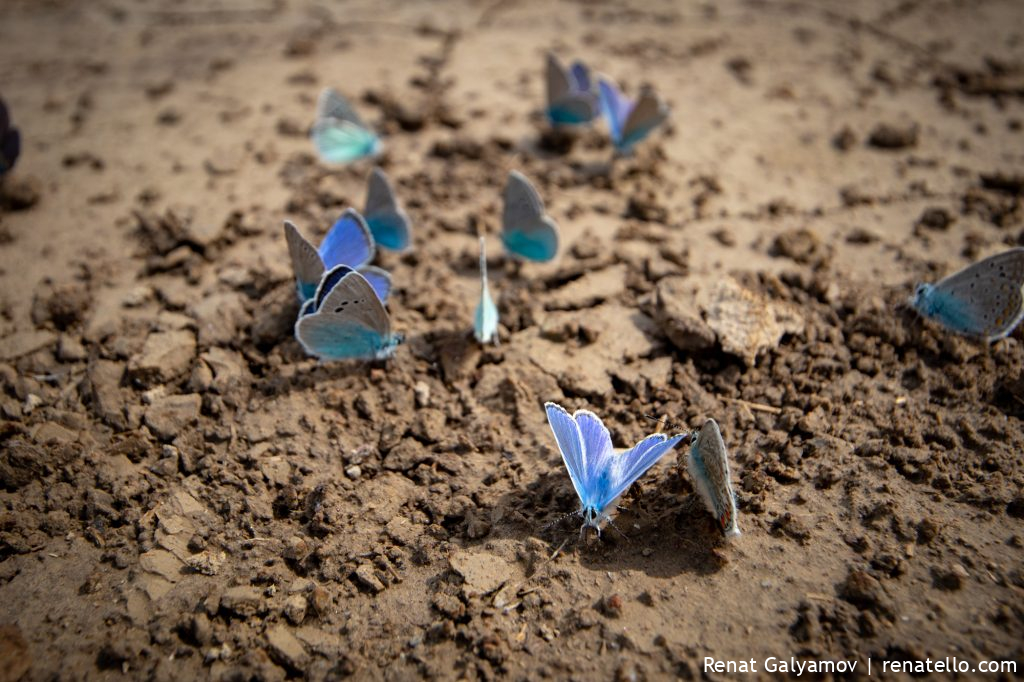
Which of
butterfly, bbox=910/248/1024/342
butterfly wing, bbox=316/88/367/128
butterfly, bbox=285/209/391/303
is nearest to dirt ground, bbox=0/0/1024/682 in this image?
butterfly, bbox=910/248/1024/342

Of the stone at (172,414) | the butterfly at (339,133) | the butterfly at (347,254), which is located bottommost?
the stone at (172,414)

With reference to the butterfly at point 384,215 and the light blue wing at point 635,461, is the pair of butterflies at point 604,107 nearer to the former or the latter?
the butterfly at point 384,215

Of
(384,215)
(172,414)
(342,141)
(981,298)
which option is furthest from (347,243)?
(981,298)

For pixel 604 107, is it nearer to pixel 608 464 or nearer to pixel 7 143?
pixel 608 464

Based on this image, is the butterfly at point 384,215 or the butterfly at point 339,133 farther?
the butterfly at point 339,133

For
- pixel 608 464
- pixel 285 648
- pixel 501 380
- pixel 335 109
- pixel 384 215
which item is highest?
pixel 335 109

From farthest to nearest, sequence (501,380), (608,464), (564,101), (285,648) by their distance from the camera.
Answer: (564,101) < (501,380) < (608,464) < (285,648)

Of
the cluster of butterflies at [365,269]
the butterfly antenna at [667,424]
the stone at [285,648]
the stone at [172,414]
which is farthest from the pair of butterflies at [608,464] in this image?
the stone at [172,414]
